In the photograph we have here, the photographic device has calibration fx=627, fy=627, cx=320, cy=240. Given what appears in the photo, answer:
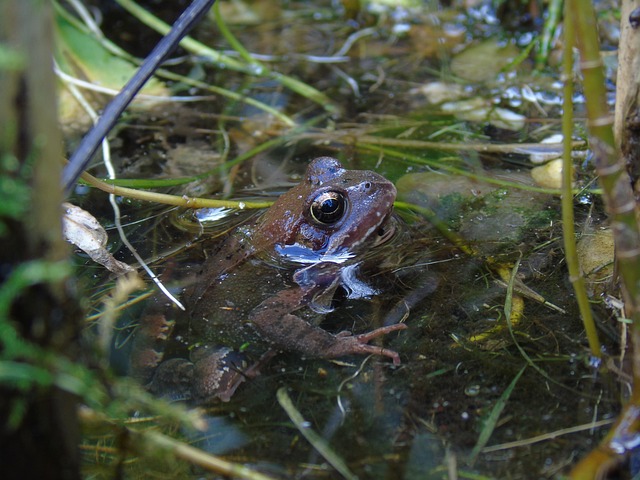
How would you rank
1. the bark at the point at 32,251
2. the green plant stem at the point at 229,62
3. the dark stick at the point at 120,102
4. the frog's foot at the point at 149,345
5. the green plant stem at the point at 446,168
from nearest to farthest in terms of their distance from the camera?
the bark at the point at 32,251, the dark stick at the point at 120,102, the frog's foot at the point at 149,345, the green plant stem at the point at 446,168, the green plant stem at the point at 229,62

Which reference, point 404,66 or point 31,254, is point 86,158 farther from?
point 404,66

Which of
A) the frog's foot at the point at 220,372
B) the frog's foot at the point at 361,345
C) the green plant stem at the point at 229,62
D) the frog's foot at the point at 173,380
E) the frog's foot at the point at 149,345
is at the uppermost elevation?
the green plant stem at the point at 229,62

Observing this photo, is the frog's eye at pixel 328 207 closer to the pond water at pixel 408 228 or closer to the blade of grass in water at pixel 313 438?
the pond water at pixel 408 228

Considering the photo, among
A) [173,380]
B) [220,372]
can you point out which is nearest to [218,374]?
[220,372]

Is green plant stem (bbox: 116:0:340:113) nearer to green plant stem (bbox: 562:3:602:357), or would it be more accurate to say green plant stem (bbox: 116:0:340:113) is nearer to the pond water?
the pond water

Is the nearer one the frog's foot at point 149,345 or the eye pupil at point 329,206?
the frog's foot at point 149,345

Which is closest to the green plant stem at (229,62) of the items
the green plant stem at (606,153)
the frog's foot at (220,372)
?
the frog's foot at (220,372)

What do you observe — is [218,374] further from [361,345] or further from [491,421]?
[491,421]
